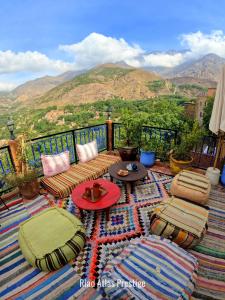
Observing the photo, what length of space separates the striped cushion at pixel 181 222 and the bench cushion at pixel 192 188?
1.36ft

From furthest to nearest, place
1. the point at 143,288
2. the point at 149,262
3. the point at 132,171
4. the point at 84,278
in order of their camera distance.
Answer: the point at 132,171
the point at 84,278
the point at 149,262
the point at 143,288

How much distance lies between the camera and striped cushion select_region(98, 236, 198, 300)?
1438 millimetres

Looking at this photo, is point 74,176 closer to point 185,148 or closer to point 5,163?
point 5,163

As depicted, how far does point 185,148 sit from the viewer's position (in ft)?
12.4

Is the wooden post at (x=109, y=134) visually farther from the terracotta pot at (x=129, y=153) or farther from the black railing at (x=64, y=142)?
the terracotta pot at (x=129, y=153)

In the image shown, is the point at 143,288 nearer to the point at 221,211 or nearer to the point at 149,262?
the point at 149,262

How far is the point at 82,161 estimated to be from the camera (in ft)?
13.5

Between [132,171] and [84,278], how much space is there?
6.49 ft

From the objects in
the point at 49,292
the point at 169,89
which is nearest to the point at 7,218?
the point at 49,292

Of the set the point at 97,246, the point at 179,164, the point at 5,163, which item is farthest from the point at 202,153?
the point at 5,163

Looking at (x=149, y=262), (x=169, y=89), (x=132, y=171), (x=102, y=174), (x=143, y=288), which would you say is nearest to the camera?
(x=143, y=288)

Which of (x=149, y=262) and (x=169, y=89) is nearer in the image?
(x=149, y=262)

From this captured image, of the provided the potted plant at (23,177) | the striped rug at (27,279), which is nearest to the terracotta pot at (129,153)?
the potted plant at (23,177)

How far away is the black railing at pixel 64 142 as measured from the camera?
3658 millimetres
